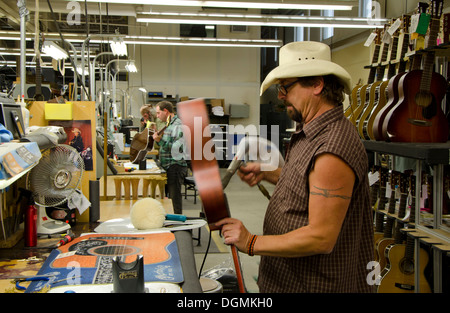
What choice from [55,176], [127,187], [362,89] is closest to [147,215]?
[55,176]

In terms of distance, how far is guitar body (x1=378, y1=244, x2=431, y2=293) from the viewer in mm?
3707

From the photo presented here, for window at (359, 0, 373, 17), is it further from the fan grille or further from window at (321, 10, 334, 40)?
the fan grille

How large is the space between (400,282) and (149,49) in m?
11.9

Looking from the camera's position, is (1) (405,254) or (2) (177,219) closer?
(2) (177,219)

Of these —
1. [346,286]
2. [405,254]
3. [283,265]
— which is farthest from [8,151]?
[405,254]

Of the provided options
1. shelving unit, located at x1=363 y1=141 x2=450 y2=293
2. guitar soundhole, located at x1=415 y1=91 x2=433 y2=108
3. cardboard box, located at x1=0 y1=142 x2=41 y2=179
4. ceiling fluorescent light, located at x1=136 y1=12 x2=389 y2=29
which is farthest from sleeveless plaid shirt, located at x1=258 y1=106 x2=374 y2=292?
ceiling fluorescent light, located at x1=136 y1=12 x2=389 y2=29

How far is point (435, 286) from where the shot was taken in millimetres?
3275

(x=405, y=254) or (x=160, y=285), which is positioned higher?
(x=160, y=285)

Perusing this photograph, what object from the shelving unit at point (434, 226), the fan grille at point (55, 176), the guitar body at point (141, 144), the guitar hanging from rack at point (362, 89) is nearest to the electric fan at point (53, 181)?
the fan grille at point (55, 176)

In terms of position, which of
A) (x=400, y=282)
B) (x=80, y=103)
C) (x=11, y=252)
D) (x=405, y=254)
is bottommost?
(x=400, y=282)

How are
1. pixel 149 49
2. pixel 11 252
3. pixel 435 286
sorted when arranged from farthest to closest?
pixel 149 49
pixel 435 286
pixel 11 252

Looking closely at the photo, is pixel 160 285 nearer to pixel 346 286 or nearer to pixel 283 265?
pixel 283 265

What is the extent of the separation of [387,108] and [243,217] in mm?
3846

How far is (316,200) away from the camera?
4.51ft
